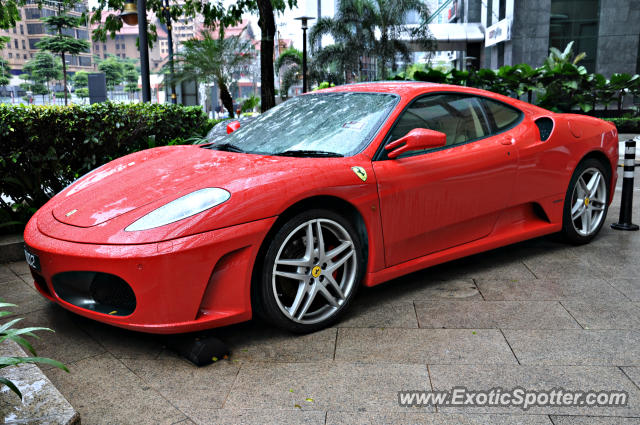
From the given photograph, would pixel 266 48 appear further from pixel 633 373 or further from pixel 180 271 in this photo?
pixel 633 373

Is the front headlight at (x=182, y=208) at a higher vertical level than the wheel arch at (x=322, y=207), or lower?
higher

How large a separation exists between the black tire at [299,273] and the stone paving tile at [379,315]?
13 cm

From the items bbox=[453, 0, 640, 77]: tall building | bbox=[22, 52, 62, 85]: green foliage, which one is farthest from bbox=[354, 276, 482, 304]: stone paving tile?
bbox=[22, 52, 62, 85]: green foliage

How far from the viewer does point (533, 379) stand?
2.71 meters

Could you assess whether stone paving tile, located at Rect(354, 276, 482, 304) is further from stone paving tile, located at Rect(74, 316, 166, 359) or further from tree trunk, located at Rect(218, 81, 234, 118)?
tree trunk, located at Rect(218, 81, 234, 118)

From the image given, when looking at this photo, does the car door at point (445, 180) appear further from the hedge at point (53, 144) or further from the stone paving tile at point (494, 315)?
the hedge at point (53, 144)

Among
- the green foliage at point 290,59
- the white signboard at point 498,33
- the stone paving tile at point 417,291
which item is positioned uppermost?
the white signboard at point 498,33

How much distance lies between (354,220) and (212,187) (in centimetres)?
88

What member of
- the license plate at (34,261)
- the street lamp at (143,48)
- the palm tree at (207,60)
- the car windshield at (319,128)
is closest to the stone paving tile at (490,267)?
the car windshield at (319,128)

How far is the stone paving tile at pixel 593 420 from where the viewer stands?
2.34 m

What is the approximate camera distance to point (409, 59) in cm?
3359

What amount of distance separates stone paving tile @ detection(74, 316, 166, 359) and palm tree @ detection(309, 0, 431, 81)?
30461mm

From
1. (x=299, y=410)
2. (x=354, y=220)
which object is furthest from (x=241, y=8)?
(x=299, y=410)

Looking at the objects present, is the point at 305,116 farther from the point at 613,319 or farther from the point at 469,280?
the point at 613,319
